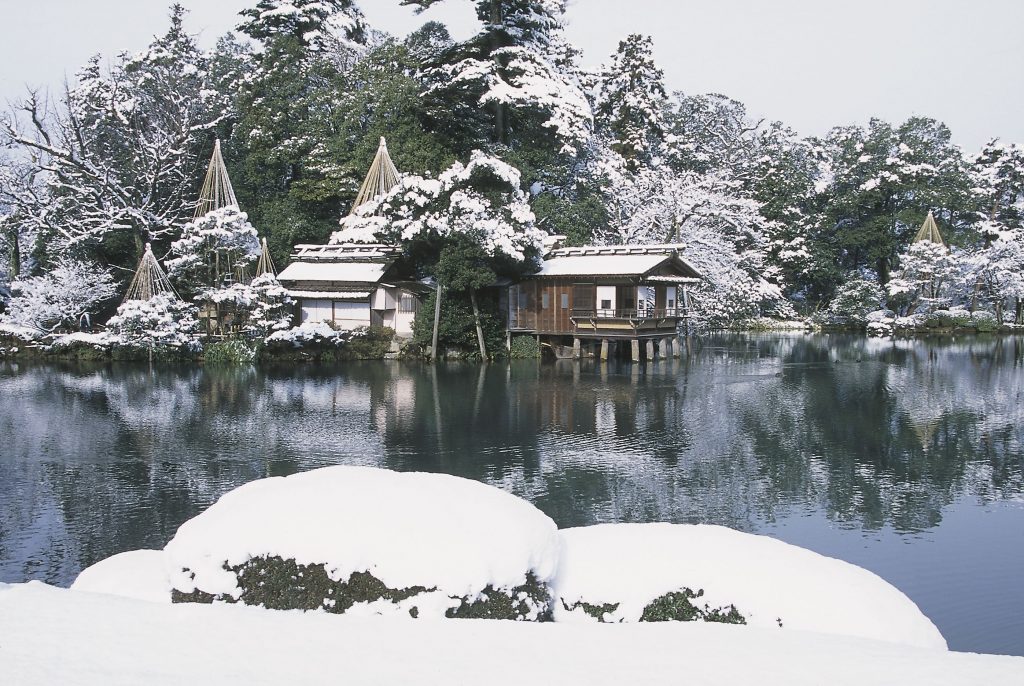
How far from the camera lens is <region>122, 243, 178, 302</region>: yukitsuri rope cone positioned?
116 feet

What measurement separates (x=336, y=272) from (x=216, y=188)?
7.63 m

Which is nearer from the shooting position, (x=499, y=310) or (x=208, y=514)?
(x=208, y=514)

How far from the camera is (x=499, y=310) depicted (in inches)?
1537

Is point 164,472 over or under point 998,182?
under

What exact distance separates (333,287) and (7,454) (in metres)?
23.0

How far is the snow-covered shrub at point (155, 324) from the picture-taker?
1341 inches

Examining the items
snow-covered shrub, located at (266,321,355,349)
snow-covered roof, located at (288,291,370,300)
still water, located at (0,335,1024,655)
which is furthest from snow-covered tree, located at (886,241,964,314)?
snow-covered shrub, located at (266,321,355,349)

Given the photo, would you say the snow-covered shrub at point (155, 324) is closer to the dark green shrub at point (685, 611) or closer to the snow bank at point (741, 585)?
the snow bank at point (741, 585)

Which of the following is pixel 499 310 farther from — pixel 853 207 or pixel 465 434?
pixel 853 207

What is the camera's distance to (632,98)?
2224 inches

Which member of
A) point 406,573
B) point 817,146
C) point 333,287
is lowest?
point 406,573

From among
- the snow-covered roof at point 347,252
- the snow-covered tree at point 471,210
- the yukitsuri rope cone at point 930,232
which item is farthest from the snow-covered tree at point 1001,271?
the snow-covered roof at point 347,252

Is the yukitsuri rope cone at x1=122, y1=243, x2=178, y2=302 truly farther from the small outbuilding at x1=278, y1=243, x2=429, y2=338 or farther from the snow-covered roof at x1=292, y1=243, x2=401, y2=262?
the snow-covered roof at x1=292, y1=243, x2=401, y2=262

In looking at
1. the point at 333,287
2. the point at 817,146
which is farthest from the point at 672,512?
the point at 817,146
